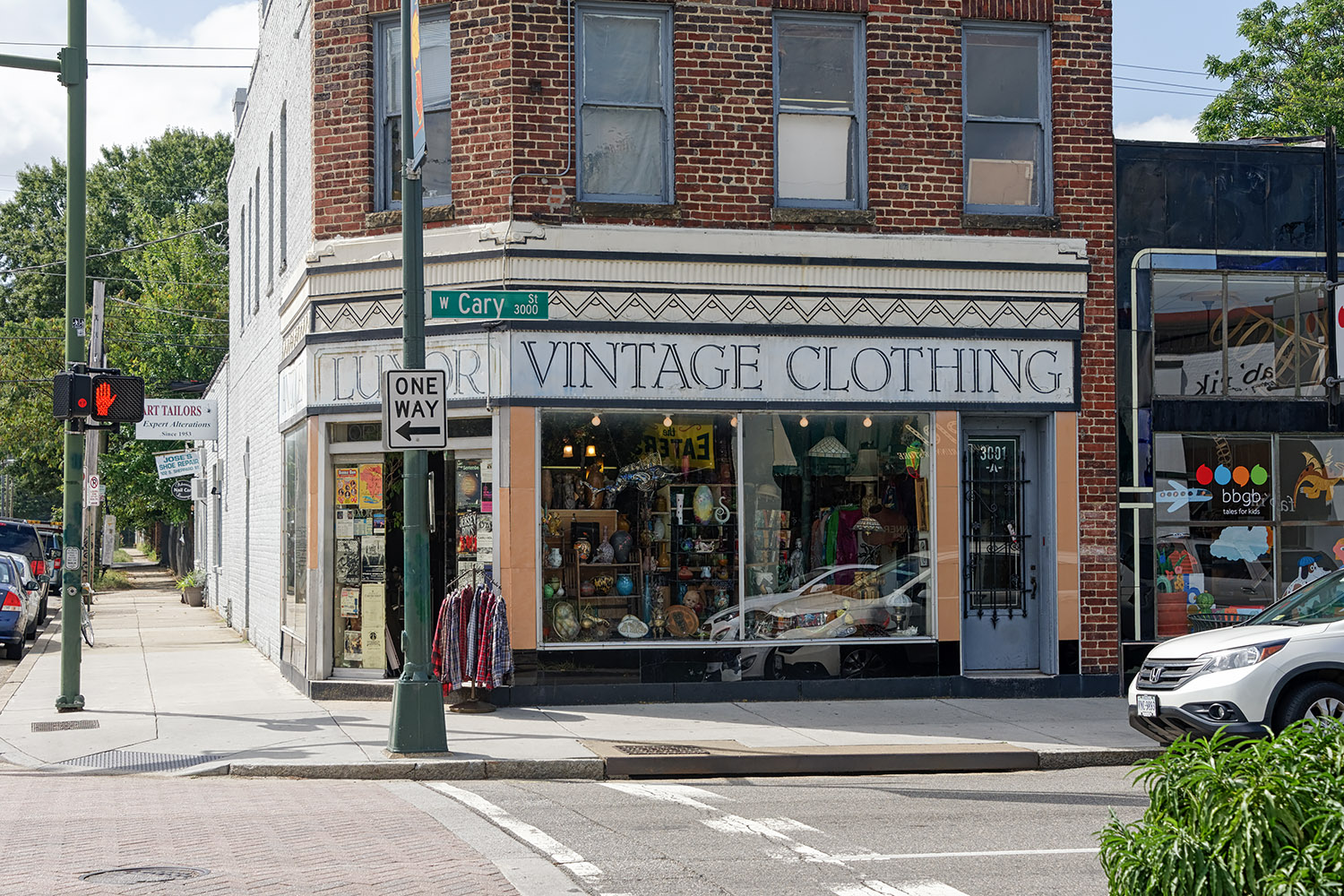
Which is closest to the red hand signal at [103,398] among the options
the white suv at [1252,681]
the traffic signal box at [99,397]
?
the traffic signal box at [99,397]

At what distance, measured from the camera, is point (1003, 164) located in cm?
1511

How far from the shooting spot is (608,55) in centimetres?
1429

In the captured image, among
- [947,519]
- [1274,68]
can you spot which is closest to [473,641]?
[947,519]

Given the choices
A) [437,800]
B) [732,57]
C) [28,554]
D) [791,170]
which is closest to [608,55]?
[732,57]

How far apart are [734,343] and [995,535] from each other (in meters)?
3.54

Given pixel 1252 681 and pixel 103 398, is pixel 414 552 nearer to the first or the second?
pixel 103 398

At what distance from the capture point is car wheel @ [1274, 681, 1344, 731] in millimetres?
10109

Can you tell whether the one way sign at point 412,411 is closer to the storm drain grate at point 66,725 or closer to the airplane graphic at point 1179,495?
the storm drain grate at point 66,725

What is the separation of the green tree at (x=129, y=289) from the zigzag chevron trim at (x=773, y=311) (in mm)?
26235

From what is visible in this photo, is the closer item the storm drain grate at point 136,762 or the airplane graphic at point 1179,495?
the storm drain grate at point 136,762

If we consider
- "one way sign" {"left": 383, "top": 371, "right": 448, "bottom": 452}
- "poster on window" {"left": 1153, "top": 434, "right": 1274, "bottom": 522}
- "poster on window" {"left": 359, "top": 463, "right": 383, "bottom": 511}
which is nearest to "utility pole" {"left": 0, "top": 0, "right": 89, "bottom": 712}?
"poster on window" {"left": 359, "top": 463, "right": 383, "bottom": 511}

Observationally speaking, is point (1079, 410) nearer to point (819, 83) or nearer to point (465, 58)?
point (819, 83)

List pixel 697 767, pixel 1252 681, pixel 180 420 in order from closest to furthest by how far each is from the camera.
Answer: pixel 1252 681 < pixel 697 767 < pixel 180 420

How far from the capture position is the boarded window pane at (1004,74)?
49.4 feet
